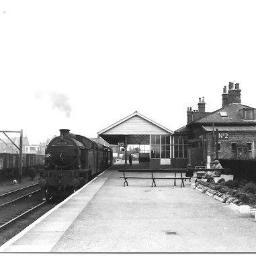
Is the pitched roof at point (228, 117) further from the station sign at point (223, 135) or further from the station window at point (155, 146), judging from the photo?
the station window at point (155, 146)

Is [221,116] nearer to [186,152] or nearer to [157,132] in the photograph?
[186,152]

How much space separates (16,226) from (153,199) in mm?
4769

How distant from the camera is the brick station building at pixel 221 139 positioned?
35.6 metres

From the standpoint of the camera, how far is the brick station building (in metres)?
35.6

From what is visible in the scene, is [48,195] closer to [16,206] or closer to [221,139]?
[16,206]

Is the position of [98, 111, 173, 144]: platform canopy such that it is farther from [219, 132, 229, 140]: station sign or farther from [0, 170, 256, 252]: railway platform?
[0, 170, 256, 252]: railway platform

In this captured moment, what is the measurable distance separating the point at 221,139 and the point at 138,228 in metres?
28.3

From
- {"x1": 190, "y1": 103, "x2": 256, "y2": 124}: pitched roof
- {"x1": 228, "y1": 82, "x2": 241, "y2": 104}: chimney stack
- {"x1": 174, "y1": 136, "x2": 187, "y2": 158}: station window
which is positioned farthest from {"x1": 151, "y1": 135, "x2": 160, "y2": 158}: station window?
{"x1": 228, "y1": 82, "x2": 241, "y2": 104}: chimney stack

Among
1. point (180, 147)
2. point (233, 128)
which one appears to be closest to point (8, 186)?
point (180, 147)

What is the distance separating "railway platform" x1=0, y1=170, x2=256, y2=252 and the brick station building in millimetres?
21479

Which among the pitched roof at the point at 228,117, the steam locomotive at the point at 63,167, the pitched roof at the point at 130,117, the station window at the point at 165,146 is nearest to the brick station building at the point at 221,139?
the pitched roof at the point at 228,117

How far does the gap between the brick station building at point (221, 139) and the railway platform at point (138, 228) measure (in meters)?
21.5

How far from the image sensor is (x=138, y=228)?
9.21m

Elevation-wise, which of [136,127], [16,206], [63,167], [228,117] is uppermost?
[228,117]
